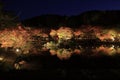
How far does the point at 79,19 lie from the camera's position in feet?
121

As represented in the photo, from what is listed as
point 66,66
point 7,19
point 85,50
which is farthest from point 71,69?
point 7,19

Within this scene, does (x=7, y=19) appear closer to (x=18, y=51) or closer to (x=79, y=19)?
(x=18, y=51)

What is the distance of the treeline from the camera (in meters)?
34.2

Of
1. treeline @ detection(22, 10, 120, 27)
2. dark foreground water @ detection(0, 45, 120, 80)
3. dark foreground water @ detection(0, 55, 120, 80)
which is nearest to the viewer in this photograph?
dark foreground water @ detection(0, 55, 120, 80)

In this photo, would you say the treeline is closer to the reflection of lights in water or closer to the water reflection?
the water reflection

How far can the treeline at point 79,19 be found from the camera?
3419 cm

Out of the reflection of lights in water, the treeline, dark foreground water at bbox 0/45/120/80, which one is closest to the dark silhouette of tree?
the reflection of lights in water

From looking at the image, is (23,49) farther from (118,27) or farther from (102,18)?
(102,18)

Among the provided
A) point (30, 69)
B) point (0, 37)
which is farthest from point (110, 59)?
point (0, 37)

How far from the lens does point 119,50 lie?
21156 mm

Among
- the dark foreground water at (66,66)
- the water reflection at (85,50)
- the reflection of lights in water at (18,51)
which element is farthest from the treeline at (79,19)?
the dark foreground water at (66,66)

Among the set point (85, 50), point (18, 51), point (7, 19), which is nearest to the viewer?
point (85, 50)

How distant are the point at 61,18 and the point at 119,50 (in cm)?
1842

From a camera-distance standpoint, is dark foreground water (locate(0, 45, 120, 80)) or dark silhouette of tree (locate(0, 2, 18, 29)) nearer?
dark foreground water (locate(0, 45, 120, 80))
